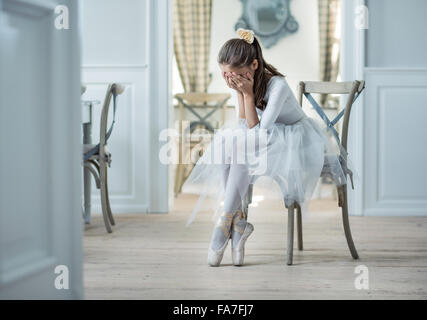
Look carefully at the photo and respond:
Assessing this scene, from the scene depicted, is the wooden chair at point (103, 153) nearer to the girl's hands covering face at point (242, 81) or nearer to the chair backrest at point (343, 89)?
the girl's hands covering face at point (242, 81)

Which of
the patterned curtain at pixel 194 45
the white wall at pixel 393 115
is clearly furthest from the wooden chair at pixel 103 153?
the patterned curtain at pixel 194 45

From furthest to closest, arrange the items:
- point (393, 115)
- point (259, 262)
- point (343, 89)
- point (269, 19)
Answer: point (269, 19), point (393, 115), point (343, 89), point (259, 262)

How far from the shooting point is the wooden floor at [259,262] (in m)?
1.74

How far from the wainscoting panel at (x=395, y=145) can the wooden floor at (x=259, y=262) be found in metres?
0.21

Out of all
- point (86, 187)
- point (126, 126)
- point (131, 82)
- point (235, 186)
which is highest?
point (131, 82)

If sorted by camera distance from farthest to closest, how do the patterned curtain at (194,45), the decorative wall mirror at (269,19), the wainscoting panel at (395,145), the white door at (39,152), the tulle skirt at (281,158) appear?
1. the decorative wall mirror at (269,19)
2. the patterned curtain at (194,45)
3. the wainscoting panel at (395,145)
4. the tulle skirt at (281,158)
5. the white door at (39,152)

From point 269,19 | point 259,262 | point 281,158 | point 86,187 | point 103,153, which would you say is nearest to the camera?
point 281,158

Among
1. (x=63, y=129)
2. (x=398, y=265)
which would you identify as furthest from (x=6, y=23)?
(x=398, y=265)

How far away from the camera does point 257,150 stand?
214 centimetres

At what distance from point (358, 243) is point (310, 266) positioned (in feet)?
1.96

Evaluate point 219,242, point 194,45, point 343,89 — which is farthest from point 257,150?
point 194,45

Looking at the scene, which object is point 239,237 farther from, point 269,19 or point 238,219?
point 269,19

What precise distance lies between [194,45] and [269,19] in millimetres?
1048

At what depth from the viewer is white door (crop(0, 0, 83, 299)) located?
4.07ft
